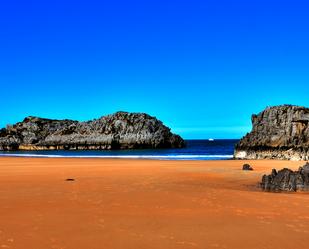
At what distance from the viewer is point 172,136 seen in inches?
5433

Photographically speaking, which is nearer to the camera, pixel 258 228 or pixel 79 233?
pixel 79 233

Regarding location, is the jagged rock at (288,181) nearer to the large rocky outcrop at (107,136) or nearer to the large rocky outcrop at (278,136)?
the large rocky outcrop at (278,136)

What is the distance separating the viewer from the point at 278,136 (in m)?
47.1

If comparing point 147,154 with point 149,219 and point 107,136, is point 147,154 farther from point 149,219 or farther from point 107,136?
point 149,219

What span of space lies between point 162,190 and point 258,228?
6.59 m

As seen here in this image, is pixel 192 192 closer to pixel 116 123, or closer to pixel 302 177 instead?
pixel 302 177

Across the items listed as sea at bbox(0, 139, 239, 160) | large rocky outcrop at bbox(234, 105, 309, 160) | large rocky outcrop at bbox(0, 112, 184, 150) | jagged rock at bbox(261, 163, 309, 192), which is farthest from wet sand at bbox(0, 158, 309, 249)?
large rocky outcrop at bbox(0, 112, 184, 150)

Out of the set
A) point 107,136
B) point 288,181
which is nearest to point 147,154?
point 107,136

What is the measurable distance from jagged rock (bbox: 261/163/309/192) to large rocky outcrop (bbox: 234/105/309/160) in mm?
26904

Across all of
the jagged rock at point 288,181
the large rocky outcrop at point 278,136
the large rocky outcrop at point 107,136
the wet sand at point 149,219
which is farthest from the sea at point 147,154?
the wet sand at point 149,219

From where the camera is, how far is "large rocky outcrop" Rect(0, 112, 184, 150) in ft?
421

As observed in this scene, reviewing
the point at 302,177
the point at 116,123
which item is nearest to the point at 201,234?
the point at 302,177

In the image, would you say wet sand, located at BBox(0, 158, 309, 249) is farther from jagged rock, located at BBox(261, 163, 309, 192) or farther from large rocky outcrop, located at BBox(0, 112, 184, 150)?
large rocky outcrop, located at BBox(0, 112, 184, 150)

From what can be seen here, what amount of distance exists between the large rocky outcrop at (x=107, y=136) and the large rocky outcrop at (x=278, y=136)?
7809 centimetres
